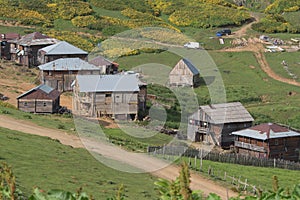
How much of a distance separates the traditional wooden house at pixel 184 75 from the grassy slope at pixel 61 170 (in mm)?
25769

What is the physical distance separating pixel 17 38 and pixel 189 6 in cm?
3466

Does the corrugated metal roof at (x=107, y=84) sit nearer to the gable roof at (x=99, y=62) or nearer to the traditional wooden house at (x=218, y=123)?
the traditional wooden house at (x=218, y=123)

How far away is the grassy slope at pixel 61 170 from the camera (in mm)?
22938

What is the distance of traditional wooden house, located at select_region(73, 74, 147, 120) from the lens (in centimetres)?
4303

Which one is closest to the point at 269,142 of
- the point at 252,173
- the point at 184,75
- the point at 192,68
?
the point at 252,173

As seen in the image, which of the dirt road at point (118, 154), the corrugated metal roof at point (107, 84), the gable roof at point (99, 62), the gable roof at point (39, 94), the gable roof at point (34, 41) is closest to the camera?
the dirt road at point (118, 154)

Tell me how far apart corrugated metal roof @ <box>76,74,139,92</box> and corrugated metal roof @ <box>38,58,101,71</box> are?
604cm

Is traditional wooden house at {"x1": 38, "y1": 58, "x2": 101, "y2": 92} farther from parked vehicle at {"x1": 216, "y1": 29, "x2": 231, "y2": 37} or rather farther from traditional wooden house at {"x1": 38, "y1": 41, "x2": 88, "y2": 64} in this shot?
parked vehicle at {"x1": 216, "y1": 29, "x2": 231, "y2": 37}

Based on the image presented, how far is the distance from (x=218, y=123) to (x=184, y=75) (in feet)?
50.1

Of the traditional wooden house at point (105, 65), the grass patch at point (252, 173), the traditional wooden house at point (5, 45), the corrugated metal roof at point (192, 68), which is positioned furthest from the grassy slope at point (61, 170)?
the traditional wooden house at point (5, 45)

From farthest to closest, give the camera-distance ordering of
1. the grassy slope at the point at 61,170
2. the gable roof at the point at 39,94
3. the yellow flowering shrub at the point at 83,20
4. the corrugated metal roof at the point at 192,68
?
the yellow flowering shrub at the point at 83,20 < the corrugated metal roof at the point at 192,68 < the gable roof at the point at 39,94 < the grassy slope at the point at 61,170

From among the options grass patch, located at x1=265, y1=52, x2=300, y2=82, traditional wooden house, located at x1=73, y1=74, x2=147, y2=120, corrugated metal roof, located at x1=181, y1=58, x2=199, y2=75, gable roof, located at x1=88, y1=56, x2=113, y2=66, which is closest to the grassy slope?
traditional wooden house, located at x1=73, y1=74, x2=147, y2=120

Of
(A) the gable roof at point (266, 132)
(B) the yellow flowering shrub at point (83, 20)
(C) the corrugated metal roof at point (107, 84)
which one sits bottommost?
(A) the gable roof at point (266, 132)

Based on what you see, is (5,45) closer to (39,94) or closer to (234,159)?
(39,94)
